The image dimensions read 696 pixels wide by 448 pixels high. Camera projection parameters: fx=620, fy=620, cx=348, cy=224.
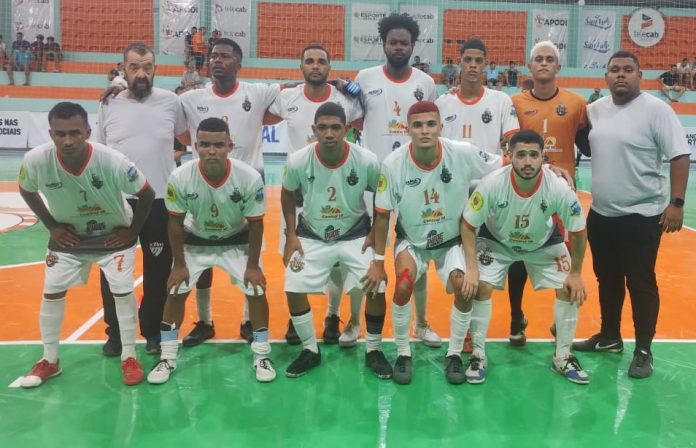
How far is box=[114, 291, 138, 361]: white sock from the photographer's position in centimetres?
419

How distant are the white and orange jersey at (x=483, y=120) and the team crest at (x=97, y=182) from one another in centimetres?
253

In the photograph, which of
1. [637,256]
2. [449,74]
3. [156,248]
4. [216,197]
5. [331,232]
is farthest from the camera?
[449,74]

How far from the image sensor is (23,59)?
19.8 metres

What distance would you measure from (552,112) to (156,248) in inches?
123

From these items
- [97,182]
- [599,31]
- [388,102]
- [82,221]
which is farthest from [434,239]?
[599,31]

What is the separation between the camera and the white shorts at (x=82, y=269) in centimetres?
411

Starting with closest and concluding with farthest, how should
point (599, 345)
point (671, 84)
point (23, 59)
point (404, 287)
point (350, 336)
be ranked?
point (404, 287) < point (599, 345) < point (350, 336) < point (23, 59) < point (671, 84)

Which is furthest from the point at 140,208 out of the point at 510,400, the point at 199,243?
the point at 510,400

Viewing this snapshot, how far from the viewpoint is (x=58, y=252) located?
413 centimetres

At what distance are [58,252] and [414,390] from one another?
252 cm

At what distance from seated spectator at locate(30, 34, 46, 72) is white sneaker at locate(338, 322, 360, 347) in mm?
19319

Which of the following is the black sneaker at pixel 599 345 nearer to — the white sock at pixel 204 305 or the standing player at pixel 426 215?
the standing player at pixel 426 215

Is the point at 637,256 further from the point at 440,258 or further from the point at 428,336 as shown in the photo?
the point at 428,336

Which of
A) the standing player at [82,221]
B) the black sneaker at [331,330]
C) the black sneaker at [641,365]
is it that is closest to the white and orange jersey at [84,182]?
the standing player at [82,221]
